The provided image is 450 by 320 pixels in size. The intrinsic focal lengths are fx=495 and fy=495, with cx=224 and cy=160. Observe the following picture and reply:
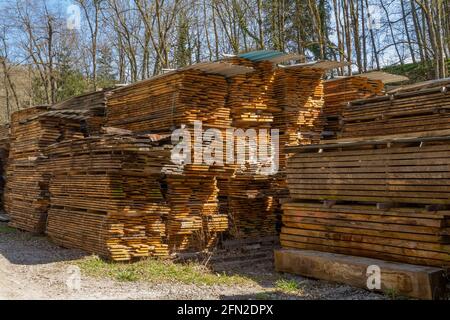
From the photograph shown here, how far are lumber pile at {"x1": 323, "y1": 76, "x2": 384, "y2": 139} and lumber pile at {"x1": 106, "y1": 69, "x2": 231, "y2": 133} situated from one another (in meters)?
3.39

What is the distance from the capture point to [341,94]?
13.8 meters

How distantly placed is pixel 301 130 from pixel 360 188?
4.60 m

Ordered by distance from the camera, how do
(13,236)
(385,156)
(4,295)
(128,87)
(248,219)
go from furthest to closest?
(13,236) → (128,87) → (248,219) → (385,156) → (4,295)

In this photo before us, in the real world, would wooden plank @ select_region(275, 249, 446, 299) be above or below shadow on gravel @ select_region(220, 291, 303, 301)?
above

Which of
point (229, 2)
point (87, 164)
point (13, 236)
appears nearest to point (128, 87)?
point (87, 164)

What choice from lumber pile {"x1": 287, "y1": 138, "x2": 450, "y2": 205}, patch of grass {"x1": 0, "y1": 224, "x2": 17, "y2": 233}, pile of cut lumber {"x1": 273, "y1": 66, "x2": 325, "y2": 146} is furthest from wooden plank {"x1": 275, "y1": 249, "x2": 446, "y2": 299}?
patch of grass {"x1": 0, "y1": 224, "x2": 17, "y2": 233}

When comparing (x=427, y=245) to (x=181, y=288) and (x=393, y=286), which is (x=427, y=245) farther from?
(x=181, y=288)

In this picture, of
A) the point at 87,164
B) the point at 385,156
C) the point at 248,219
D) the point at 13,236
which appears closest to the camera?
the point at 385,156

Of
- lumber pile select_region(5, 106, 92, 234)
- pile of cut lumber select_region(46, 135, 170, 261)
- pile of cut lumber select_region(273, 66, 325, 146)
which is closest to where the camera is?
pile of cut lumber select_region(46, 135, 170, 261)

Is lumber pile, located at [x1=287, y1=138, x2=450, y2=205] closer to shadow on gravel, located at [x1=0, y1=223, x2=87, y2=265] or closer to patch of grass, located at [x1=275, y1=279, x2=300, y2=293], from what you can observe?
patch of grass, located at [x1=275, y1=279, x2=300, y2=293]

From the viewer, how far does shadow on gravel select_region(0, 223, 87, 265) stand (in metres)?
11.1

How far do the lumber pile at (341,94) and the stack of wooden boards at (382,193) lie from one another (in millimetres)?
2894

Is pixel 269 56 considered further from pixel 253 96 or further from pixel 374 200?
pixel 374 200

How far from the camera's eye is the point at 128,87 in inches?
536
